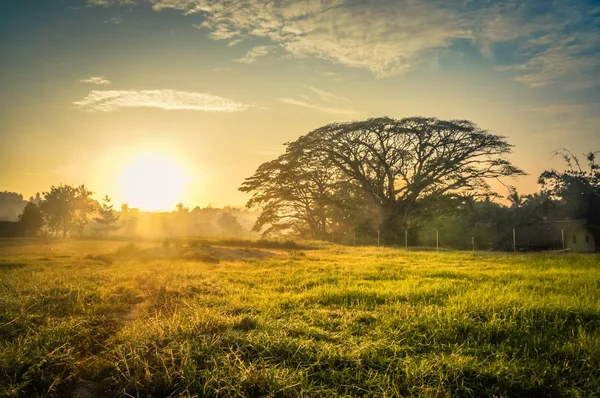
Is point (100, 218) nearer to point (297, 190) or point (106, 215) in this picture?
point (106, 215)

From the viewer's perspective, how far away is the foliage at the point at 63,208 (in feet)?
136

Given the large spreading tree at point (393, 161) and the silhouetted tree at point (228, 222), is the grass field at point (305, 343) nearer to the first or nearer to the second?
the large spreading tree at point (393, 161)

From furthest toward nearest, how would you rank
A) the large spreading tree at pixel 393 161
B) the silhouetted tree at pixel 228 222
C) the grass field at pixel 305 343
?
the silhouetted tree at pixel 228 222 → the large spreading tree at pixel 393 161 → the grass field at pixel 305 343

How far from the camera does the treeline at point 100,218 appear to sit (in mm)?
37000

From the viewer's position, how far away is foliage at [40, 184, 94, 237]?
41.5m

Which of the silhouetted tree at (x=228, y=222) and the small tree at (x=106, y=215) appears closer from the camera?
the small tree at (x=106, y=215)

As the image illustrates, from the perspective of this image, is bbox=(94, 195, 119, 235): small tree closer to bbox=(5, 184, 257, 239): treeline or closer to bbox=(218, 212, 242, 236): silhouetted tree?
bbox=(5, 184, 257, 239): treeline

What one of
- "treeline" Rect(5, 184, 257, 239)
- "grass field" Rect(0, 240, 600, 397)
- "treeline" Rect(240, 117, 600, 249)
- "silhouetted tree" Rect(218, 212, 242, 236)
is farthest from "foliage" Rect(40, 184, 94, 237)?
"silhouetted tree" Rect(218, 212, 242, 236)

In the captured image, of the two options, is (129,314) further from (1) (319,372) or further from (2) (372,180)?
(2) (372,180)

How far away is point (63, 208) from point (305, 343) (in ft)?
162

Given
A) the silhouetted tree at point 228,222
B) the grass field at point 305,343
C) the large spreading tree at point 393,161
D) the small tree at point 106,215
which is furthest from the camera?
the silhouetted tree at point 228,222

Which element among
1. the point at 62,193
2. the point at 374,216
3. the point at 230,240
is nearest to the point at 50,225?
the point at 62,193

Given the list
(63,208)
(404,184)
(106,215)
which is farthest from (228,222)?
(404,184)

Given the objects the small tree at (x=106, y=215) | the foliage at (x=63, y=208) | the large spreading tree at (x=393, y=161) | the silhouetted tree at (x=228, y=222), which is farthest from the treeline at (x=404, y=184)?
the silhouetted tree at (x=228, y=222)
